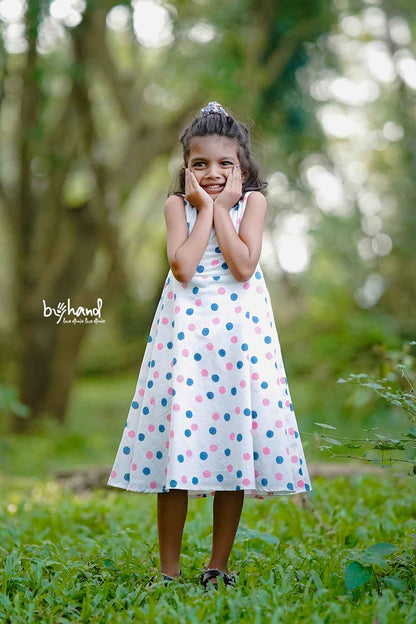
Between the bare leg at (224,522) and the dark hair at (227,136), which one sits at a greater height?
the dark hair at (227,136)

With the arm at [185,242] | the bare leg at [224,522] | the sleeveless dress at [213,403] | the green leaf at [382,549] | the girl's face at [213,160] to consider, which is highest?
the girl's face at [213,160]

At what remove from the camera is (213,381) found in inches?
90.8

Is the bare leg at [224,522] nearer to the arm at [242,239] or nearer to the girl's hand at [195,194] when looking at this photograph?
the arm at [242,239]

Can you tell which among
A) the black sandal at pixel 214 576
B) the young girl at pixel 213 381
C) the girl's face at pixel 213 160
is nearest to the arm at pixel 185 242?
the young girl at pixel 213 381

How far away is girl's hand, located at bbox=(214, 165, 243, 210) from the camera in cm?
241

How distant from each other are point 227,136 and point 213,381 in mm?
797

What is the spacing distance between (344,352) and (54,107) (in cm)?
458

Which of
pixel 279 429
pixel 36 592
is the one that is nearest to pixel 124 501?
pixel 36 592

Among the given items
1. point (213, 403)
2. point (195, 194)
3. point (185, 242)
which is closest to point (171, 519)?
point (213, 403)

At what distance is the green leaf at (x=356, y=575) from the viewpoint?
A: 2.15 m
